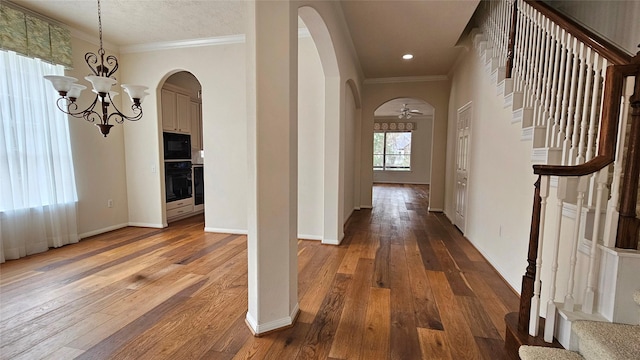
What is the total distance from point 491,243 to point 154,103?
520cm

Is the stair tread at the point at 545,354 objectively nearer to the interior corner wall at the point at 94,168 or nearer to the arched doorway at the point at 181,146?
the arched doorway at the point at 181,146

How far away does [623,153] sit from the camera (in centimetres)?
160

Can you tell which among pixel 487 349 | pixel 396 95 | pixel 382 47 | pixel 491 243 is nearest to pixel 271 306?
pixel 487 349

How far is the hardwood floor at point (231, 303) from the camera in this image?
189 cm

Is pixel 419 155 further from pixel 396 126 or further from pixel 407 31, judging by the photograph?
pixel 407 31

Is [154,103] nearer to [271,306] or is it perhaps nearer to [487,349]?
[271,306]

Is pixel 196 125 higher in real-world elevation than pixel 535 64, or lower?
lower

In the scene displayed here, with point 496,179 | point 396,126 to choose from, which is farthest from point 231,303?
point 396,126

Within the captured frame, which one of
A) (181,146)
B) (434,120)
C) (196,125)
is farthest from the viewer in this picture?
(434,120)

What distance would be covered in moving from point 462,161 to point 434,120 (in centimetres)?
184

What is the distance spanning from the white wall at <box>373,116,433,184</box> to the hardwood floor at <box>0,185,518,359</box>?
8.91m

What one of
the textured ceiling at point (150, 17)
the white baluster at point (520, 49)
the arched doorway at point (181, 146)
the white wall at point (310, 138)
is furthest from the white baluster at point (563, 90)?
the arched doorway at point (181, 146)

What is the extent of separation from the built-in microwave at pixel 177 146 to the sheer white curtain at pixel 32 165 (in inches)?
52.8

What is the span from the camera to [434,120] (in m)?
6.51
